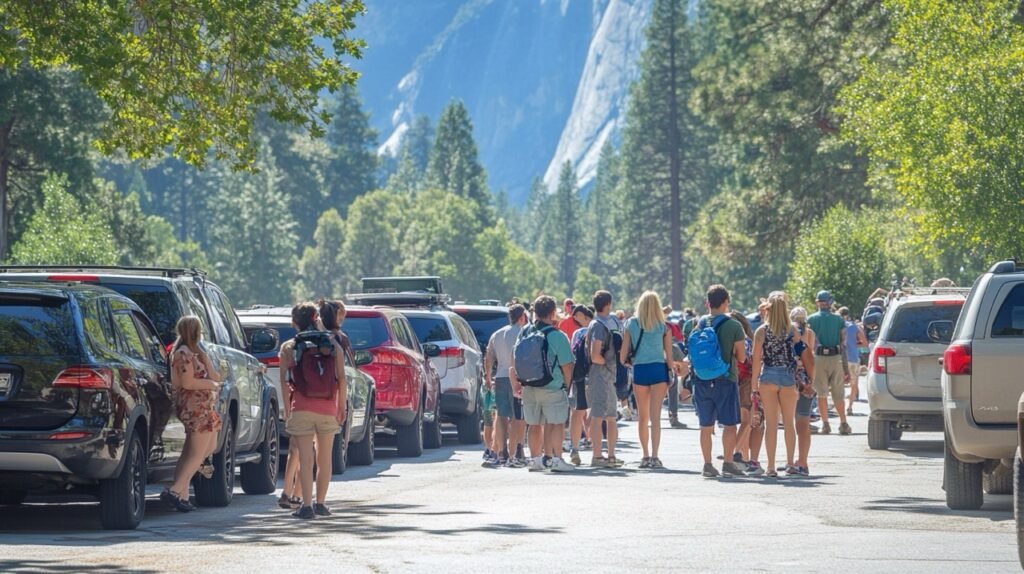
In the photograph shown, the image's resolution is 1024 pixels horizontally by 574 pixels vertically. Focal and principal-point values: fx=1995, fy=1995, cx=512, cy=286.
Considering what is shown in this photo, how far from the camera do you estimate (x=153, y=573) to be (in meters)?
10.8

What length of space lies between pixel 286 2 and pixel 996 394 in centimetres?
1010

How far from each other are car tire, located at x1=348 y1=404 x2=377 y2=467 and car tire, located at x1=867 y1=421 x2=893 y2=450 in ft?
19.5

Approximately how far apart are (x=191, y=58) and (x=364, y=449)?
4.64 meters

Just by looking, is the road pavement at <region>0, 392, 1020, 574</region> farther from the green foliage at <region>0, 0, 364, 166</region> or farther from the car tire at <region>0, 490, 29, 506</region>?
the green foliage at <region>0, 0, 364, 166</region>

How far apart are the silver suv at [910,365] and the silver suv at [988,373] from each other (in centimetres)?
791

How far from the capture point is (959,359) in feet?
46.0

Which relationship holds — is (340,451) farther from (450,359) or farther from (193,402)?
(450,359)

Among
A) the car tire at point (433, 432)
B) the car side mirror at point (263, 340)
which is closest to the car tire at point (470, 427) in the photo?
the car tire at point (433, 432)

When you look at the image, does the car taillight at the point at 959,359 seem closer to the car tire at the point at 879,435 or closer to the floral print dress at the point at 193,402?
the floral print dress at the point at 193,402

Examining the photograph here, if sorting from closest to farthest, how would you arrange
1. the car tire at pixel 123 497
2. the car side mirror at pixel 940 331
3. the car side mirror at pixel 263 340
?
the car tire at pixel 123 497 < the car side mirror at pixel 940 331 < the car side mirror at pixel 263 340

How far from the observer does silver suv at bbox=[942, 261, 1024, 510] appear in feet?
45.4

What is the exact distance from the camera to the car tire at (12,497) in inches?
565

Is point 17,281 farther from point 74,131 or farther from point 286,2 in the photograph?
point 74,131

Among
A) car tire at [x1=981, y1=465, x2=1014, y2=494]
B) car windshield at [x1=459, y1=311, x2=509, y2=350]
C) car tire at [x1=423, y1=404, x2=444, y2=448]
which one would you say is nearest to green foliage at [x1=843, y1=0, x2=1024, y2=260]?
car windshield at [x1=459, y1=311, x2=509, y2=350]
